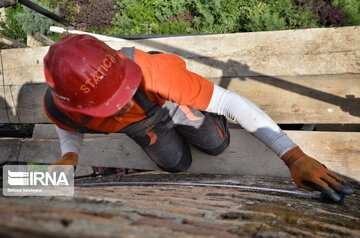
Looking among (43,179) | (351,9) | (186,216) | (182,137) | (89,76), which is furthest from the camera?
(351,9)

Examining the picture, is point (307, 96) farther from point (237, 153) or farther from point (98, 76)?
point (98, 76)

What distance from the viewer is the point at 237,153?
3.06 metres

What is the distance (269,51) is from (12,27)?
4.97m

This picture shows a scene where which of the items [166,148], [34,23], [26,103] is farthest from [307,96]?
[34,23]

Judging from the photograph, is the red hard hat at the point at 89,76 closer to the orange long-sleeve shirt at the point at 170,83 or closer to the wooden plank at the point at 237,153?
the orange long-sleeve shirt at the point at 170,83

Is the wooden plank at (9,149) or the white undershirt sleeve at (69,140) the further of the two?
the wooden plank at (9,149)

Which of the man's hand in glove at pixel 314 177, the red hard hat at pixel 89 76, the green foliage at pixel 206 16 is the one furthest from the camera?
the green foliage at pixel 206 16

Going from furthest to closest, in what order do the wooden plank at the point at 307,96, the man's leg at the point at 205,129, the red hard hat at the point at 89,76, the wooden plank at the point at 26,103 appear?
the wooden plank at the point at 26,103
the wooden plank at the point at 307,96
the man's leg at the point at 205,129
the red hard hat at the point at 89,76

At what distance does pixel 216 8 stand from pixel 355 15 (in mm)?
1711

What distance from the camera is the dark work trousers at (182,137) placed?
2.81 m

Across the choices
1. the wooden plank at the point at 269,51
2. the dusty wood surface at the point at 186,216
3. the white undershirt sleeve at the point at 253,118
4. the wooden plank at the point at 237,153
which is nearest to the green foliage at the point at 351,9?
the wooden plank at the point at 269,51

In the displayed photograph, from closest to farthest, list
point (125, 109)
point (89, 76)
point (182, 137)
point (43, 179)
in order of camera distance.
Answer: point (89, 76) < point (125, 109) < point (43, 179) < point (182, 137)

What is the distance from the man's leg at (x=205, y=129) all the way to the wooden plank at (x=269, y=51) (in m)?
0.48

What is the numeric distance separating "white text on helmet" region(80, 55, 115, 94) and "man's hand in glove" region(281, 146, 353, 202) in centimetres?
104
